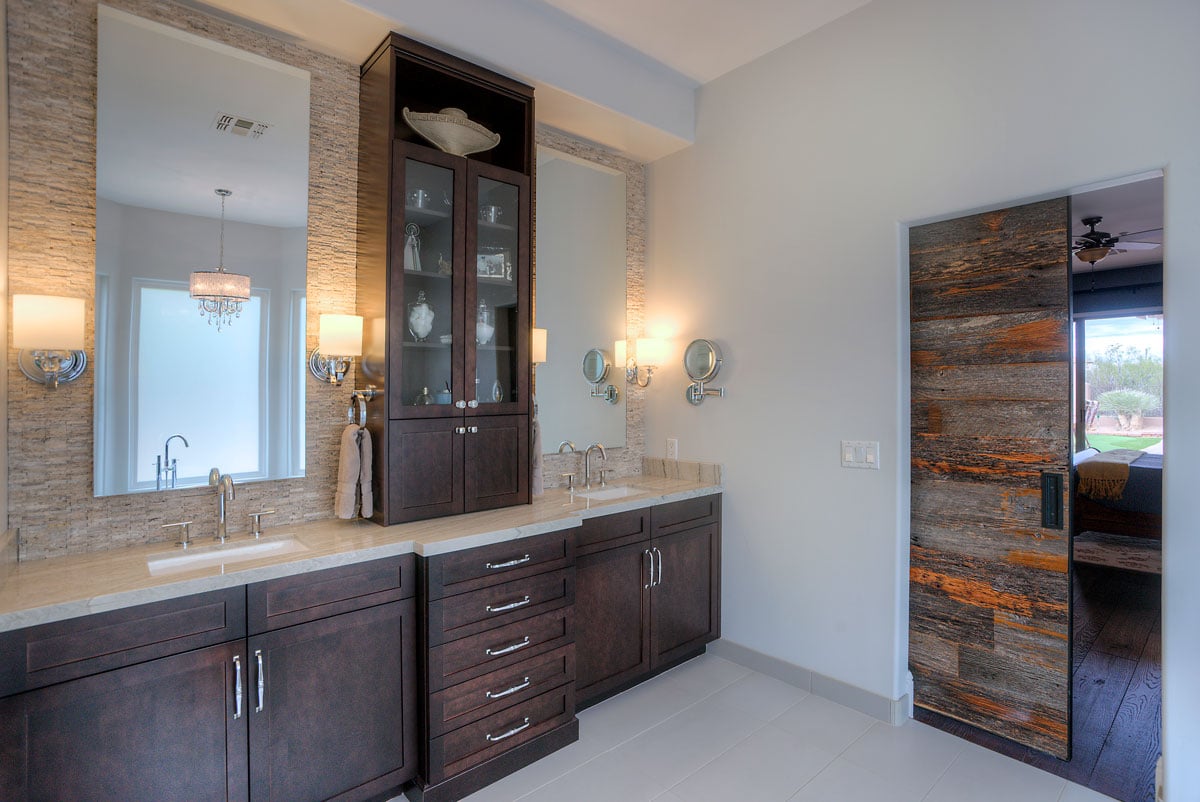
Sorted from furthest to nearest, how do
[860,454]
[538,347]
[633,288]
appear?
[633,288] → [538,347] → [860,454]

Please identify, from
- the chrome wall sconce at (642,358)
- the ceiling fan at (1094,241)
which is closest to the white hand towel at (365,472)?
the chrome wall sconce at (642,358)

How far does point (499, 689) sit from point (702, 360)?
2.06m

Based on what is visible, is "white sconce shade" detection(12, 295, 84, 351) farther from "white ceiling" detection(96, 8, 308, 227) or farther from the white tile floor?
the white tile floor

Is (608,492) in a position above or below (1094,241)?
below

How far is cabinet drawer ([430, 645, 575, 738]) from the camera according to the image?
211cm

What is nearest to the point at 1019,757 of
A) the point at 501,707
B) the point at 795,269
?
the point at 501,707

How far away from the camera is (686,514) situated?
126 inches

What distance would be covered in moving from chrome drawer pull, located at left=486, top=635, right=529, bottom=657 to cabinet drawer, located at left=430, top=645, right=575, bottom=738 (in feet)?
0.21

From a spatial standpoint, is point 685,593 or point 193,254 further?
point 685,593

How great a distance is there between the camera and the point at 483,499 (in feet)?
8.68

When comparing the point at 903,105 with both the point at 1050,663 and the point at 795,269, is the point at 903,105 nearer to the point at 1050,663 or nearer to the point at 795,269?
the point at 795,269

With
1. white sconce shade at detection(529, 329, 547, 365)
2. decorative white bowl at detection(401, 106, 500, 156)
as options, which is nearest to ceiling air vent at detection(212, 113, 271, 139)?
decorative white bowl at detection(401, 106, 500, 156)

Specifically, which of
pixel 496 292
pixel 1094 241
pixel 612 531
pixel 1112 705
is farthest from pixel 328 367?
pixel 1094 241

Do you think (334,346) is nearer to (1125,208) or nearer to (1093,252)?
(1125,208)
